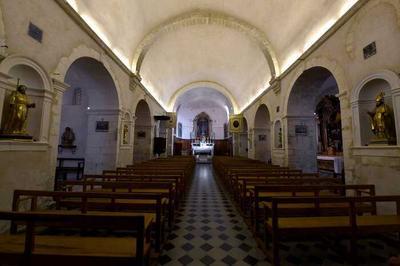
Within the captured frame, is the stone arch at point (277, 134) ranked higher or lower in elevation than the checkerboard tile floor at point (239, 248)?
higher

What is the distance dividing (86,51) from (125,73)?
7.83 feet

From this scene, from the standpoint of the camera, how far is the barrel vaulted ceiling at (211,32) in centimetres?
557

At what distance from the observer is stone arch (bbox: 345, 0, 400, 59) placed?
327 cm

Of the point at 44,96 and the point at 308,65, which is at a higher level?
the point at 308,65

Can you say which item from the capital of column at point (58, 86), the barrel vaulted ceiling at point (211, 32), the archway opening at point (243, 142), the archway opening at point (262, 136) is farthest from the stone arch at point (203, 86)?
the capital of column at point (58, 86)

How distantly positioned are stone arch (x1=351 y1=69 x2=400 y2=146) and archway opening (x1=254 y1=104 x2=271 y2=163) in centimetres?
677

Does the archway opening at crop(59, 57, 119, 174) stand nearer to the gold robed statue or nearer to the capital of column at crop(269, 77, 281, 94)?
the gold robed statue

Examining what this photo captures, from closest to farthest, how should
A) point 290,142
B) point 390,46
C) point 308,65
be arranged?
point 390,46
point 308,65
point 290,142

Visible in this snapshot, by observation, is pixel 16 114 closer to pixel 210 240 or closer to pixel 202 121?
pixel 210 240

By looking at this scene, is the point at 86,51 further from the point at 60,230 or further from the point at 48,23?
the point at 60,230

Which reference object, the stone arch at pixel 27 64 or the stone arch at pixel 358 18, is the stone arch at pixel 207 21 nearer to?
the stone arch at pixel 358 18

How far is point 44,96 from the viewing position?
3.77 metres

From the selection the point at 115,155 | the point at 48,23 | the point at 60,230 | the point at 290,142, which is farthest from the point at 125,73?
the point at 290,142

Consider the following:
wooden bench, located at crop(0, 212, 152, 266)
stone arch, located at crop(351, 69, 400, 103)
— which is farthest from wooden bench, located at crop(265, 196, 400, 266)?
stone arch, located at crop(351, 69, 400, 103)
